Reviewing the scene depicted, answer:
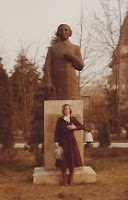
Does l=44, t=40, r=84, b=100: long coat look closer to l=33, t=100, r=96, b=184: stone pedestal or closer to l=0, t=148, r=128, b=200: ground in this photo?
l=33, t=100, r=96, b=184: stone pedestal

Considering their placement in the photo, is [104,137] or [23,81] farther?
[23,81]

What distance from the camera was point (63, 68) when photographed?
9.05 metres

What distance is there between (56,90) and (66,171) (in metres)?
1.90

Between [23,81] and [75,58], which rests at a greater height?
[23,81]

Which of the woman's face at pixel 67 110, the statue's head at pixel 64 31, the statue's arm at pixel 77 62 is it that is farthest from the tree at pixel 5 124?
the woman's face at pixel 67 110

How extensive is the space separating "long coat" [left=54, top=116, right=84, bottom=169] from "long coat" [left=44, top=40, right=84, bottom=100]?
1155 millimetres

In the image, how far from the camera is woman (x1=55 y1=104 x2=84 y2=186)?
7.85 m

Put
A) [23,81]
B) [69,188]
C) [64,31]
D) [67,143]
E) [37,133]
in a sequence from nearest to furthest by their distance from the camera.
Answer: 1. [69,188]
2. [67,143]
3. [64,31]
4. [37,133]
5. [23,81]

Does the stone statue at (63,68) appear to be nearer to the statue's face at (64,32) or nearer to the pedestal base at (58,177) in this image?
the statue's face at (64,32)

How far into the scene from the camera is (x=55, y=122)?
8.77m

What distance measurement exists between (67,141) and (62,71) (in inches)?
74.4

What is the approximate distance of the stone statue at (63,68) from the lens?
899 centimetres

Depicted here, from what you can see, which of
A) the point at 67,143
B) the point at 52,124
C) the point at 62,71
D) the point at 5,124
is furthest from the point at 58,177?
the point at 5,124

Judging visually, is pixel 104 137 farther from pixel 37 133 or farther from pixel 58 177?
pixel 58 177
